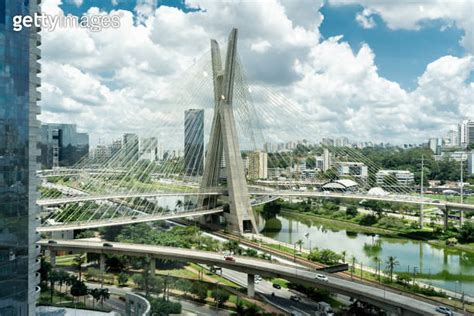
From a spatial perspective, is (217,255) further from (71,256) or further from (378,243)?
(378,243)

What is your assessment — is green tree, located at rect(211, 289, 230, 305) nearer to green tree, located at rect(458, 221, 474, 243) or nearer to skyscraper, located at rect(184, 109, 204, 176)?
skyscraper, located at rect(184, 109, 204, 176)

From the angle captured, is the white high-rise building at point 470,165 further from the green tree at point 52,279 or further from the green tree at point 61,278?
the green tree at point 52,279

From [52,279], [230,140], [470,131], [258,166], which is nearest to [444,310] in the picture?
[52,279]

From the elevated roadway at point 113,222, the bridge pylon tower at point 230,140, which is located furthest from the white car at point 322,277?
the bridge pylon tower at point 230,140

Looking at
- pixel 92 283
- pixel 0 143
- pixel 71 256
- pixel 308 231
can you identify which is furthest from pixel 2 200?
pixel 308 231

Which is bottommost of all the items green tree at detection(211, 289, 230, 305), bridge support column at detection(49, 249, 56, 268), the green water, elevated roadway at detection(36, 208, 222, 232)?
the green water

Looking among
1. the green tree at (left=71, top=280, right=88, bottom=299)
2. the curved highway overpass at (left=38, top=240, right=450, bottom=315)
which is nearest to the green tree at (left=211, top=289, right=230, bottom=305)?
the curved highway overpass at (left=38, top=240, right=450, bottom=315)

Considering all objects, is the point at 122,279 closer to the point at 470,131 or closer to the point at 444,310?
the point at 444,310
